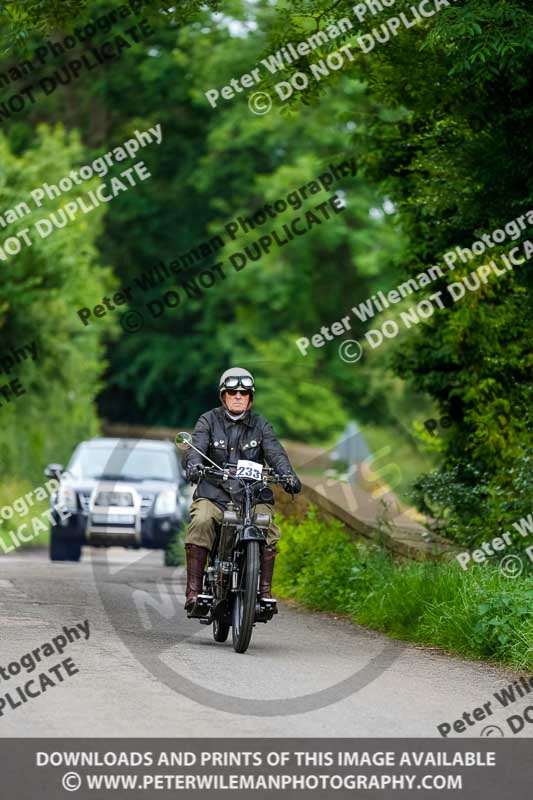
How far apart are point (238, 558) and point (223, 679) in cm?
169

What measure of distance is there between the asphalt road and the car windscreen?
859 centimetres

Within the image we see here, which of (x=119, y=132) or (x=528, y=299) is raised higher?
(x=119, y=132)

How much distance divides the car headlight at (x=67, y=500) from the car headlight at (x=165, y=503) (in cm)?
117

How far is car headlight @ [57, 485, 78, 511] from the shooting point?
22328 mm

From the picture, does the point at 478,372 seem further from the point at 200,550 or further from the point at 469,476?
the point at 200,550

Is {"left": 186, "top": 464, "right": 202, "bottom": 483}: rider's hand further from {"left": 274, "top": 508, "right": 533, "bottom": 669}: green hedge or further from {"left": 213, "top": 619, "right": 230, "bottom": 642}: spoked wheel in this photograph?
{"left": 274, "top": 508, "right": 533, "bottom": 669}: green hedge

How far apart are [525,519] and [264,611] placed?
3.69 meters

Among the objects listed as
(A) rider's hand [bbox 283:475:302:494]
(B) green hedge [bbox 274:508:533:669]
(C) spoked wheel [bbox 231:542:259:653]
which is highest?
(A) rider's hand [bbox 283:475:302:494]

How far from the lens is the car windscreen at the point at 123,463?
23469 mm

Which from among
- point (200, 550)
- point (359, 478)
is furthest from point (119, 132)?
point (200, 550)

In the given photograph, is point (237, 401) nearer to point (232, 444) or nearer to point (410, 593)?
point (232, 444)

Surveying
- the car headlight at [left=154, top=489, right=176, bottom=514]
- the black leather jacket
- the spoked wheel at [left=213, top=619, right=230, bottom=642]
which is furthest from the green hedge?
the car headlight at [left=154, top=489, right=176, bottom=514]

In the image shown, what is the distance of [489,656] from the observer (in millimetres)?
11312

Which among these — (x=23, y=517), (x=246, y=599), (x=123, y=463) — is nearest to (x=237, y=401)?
(x=246, y=599)
